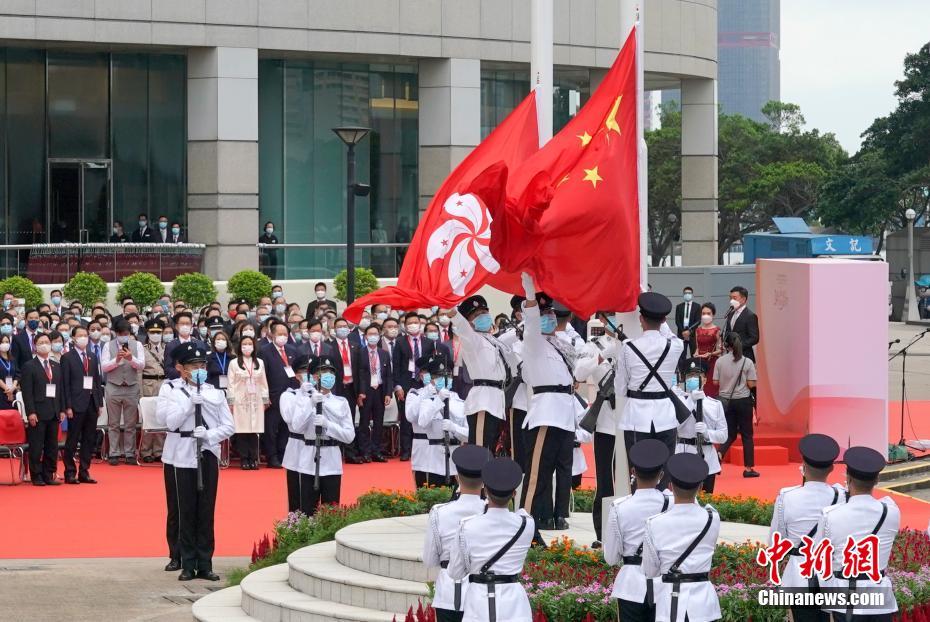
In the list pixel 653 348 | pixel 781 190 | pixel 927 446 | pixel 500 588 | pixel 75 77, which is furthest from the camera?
pixel 781 190

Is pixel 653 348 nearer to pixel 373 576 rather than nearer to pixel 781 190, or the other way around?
pixel 373 576

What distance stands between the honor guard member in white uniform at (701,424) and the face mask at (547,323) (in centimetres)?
357

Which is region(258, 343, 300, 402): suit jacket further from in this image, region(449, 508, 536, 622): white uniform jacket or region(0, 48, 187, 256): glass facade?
region(0, 48, 187, 256): glass facade

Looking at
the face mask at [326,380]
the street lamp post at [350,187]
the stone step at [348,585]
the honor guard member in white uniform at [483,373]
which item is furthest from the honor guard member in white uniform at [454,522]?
the street lamp post at [350,187]

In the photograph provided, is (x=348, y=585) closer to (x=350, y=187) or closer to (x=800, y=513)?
(x=800, y=513)

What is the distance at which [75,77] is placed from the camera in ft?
116

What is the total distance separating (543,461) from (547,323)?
3.75 ft

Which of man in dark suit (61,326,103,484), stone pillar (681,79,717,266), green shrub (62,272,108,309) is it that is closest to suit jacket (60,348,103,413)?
man in dark suit (61,326,103,484)

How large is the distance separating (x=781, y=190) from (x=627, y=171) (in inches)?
2392

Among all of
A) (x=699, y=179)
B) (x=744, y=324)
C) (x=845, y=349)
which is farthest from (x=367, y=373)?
(x=699, y=179)

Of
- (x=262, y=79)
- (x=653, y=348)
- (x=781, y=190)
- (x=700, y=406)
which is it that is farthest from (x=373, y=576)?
(x=781, y=190)

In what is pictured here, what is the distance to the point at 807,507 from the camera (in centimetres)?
1014

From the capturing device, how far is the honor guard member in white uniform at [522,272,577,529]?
13594mm

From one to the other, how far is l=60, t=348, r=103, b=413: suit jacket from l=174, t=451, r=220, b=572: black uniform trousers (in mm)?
6067
